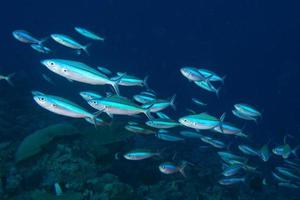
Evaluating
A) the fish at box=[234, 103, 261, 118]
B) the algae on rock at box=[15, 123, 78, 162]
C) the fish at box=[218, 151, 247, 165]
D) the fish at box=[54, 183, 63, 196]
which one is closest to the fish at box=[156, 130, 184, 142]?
the fish at box=[218, 151, 247, 165]

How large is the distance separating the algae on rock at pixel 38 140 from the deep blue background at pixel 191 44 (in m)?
16.7

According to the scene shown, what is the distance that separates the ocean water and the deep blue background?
0.16m

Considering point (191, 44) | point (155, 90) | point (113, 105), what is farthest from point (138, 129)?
point (191, 44)

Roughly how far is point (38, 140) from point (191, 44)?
1479 inches

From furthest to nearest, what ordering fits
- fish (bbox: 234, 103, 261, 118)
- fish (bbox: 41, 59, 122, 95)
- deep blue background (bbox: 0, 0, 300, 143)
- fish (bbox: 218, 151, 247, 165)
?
1. deep blue background (bbox: 0, 0, 300, 143)
2. fish (bbox: 218, 151, 247, 165)
3. fish (bbox: 234, 103, 261, 118)
4. fish (bbox: 41, 59, 122, 95)

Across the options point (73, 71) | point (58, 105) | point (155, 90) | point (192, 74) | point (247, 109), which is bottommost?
point (155, 90)

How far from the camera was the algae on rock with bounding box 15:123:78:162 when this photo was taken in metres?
8.83

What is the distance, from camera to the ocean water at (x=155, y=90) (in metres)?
8.88

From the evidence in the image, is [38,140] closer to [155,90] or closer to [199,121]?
[199,121]

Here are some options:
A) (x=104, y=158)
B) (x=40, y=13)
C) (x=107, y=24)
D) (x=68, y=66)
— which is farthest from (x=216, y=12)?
(x=68, y=66)

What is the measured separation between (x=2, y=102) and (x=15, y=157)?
23.8ft

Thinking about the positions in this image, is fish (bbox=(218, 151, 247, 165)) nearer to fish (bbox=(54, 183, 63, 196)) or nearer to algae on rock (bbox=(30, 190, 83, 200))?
algae on rock (bbox=(30, 190, 83, 200))

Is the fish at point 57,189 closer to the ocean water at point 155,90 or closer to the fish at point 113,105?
the ocean water at point 155,90

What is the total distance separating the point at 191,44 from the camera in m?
44.7
